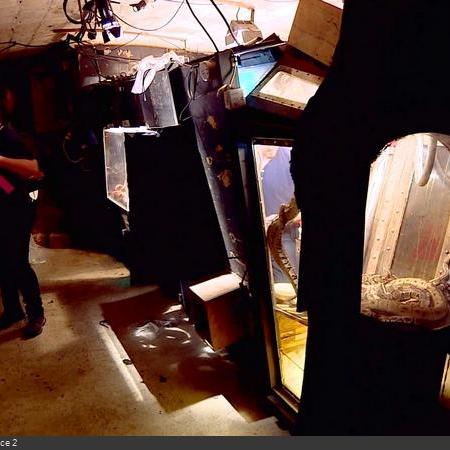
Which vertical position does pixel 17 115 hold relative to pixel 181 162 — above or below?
above

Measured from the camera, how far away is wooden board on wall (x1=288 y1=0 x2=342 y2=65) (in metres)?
2.84

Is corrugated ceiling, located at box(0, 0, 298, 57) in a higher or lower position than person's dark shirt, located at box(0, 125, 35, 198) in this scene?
higher

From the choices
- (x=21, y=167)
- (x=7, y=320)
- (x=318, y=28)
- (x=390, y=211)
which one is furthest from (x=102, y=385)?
(x=318, y=28)

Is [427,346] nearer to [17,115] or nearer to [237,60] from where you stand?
[237,60]

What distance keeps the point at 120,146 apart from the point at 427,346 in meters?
7.67

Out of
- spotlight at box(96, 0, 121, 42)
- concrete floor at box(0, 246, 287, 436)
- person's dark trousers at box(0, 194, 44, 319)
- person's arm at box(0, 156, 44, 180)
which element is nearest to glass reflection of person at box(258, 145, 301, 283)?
concrete floor at box(0, 246, 287, 436)

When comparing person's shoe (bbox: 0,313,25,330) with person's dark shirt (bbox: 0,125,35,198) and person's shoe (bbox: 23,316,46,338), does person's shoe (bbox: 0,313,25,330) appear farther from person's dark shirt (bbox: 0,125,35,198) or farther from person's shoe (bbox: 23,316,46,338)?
person's dark shirt (bbox: 0,125,35,198)

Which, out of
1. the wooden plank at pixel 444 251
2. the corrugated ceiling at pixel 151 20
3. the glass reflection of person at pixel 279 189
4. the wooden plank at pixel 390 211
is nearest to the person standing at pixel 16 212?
the corrugated ceiling at pixel 151 20

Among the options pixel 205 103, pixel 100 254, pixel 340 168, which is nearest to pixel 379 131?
pixel 340 168

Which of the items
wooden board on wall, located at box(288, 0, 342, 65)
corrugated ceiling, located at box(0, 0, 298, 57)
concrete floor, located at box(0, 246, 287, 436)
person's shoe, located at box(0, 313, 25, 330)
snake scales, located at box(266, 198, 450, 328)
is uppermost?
corrugated ceiling, located at box(0, 0, 298, 57)

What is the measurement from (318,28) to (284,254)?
7.86 feet

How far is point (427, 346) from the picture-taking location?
251cm

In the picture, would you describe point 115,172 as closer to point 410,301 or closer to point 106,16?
point 106,16

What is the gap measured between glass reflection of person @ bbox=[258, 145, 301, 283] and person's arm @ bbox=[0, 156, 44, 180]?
3.41m
